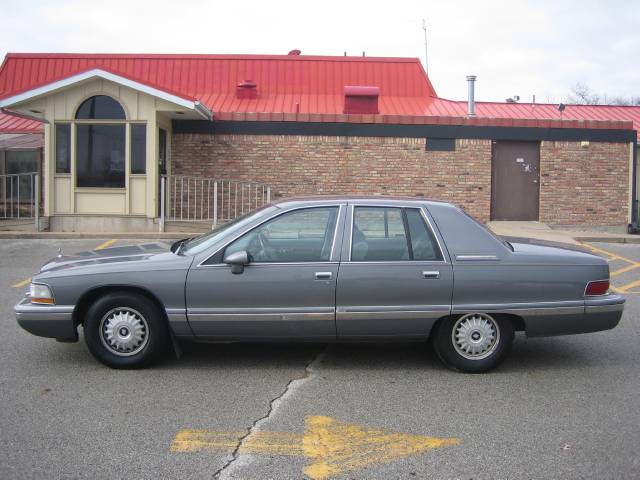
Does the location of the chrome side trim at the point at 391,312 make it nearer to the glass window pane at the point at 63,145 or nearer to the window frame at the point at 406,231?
the window frame at the point at 406,231

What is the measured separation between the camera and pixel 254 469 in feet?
13.0

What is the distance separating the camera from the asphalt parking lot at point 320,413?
4.01m

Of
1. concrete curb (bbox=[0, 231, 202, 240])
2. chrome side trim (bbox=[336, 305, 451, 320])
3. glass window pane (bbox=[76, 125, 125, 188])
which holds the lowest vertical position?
Result: chrome side trim (bbox=[336, 305, 451, 320])

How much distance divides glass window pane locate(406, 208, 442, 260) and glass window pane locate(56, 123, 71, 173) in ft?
38.7

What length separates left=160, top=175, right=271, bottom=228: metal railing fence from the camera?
55.2 ft

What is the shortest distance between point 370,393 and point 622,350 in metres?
2.84

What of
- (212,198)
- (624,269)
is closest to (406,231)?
(624,269)

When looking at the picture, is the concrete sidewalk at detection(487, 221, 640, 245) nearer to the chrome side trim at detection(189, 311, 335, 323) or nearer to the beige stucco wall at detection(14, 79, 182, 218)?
the beige stucco wall at detection(14, 79, 182, 218)

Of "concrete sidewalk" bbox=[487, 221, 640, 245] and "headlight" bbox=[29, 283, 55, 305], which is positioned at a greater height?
"concrete sidewalk" bbox=[487, 221, 640, 245]

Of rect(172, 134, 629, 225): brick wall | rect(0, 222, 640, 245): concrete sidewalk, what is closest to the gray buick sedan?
rect(0, 222, 640, 245): concrete sidewalk

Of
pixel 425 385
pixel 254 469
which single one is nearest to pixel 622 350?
pixel 425 385

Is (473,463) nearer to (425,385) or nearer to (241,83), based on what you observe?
(425,385)

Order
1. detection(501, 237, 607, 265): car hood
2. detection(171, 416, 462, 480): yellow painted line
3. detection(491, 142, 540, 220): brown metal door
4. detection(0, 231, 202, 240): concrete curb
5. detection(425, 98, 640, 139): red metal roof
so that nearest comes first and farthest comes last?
detection(171, 416, 462, 480): yellow painted line → detection(501, 237, 607, 265): car hood → detection(0, 231, 202, 240): concrete curb → detection(491, 142, 540, 220): brown metal door → detection(425, 98, 640, 139): red metal roof

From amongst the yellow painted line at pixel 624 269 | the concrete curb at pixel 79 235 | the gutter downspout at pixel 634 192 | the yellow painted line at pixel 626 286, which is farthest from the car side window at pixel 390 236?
the gutter downspout at pixel 634 192
